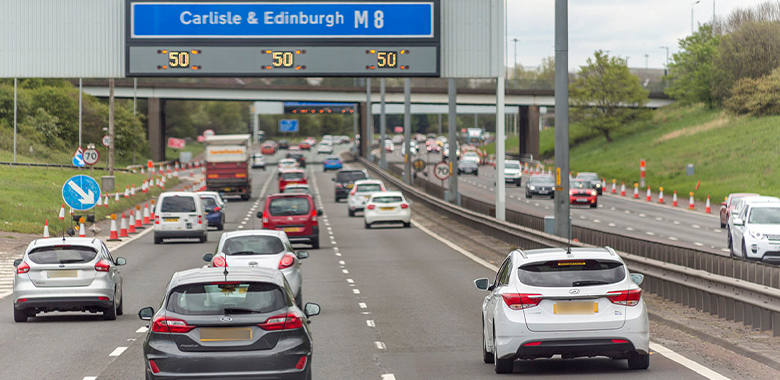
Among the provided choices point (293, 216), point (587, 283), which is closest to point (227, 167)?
point (293, 216)

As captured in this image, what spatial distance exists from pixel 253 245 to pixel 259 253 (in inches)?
11.1

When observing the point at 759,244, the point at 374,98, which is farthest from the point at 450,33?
the point at 374,98

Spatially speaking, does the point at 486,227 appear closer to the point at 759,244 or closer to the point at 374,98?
the point at 759,244

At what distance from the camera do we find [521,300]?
38.1ft

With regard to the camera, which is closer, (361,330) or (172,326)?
(172,326)

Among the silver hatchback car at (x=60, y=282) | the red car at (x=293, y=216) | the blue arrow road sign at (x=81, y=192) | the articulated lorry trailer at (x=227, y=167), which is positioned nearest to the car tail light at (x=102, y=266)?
the silver hatchback car at (x=60, y=282)

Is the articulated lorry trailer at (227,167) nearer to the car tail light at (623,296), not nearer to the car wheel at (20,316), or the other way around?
the car wheel at (20,316)

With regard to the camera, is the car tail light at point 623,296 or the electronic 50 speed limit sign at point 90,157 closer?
the car tail light at point 623,296

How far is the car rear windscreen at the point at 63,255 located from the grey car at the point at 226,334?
820 cm

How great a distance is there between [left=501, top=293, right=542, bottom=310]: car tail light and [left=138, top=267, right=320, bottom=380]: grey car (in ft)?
8.28

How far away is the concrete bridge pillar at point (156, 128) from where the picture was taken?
336 feet

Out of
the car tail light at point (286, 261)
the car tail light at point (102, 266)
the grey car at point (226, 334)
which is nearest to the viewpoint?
the grey car at point (226, 334)

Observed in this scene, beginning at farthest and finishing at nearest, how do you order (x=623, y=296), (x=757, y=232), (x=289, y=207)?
(x=289, y=207)
(x=757, y=232)
(x=623, y=296)

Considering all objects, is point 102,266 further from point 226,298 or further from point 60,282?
point 226,298
